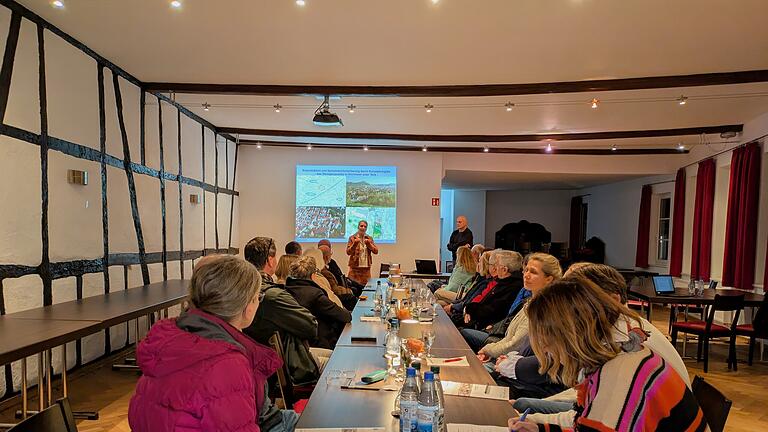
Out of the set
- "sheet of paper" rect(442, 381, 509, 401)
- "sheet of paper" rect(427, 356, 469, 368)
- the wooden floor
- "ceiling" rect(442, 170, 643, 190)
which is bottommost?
the wooden floor

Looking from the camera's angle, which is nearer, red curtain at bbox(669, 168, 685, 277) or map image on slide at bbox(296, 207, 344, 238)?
red curtain at bbox(669, 168, 685, 277)

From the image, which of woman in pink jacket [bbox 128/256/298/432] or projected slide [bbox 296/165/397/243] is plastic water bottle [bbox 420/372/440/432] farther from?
projected slide [bbox 296/165/397/243]

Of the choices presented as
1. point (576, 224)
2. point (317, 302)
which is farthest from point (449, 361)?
point (576, 224)

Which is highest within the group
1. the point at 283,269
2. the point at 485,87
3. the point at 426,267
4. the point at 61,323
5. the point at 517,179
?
the point at 485,87

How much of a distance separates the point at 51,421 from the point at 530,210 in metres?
15.3

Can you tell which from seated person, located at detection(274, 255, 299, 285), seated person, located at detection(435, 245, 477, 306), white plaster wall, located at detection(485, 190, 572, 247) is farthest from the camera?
white plaster wall, located at detection(485, 190, 572, 247)

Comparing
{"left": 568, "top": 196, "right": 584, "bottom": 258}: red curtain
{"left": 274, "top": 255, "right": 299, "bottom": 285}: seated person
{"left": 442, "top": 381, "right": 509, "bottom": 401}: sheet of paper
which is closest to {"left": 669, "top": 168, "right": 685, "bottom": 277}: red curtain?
{"left": 568, "top": 196, "right": 584, "bottom": 258}: red curtain

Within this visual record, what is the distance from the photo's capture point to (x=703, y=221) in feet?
28.5

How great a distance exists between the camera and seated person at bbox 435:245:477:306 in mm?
6305

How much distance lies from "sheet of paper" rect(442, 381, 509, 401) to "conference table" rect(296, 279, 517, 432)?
46 mm

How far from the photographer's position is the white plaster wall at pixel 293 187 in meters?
10.5

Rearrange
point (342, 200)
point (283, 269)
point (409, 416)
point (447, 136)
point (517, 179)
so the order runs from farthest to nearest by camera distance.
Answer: point (517, 179)
point (342, 200)
point (447, 136)
point (283, 269)
point (409, 416)

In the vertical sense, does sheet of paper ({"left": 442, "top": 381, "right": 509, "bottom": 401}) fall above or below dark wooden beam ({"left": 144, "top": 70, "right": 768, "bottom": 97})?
below

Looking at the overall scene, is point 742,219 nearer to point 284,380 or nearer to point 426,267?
point 426,267
